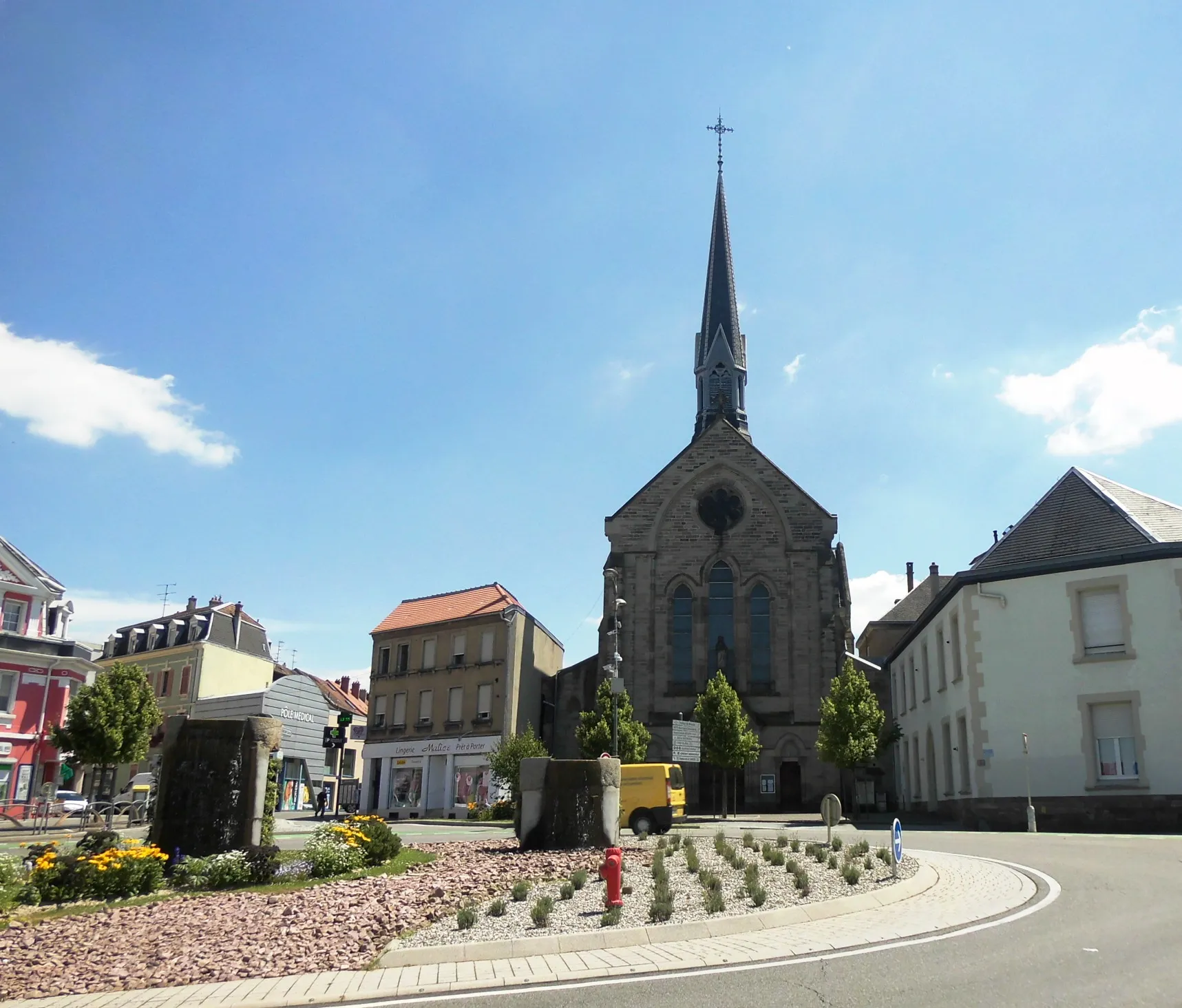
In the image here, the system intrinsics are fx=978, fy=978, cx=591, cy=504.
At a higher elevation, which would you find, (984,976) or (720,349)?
(720,349)

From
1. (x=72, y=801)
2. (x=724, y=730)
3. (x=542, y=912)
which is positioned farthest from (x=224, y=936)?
(x=72, y=801)

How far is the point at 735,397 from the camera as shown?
62.3m

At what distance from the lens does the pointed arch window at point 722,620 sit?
46750 millimetres

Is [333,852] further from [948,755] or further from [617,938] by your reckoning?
[948,755]

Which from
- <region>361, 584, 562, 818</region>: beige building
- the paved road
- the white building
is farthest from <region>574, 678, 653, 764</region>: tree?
the paved road

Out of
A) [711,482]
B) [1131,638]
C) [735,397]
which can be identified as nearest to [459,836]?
[1131,638]

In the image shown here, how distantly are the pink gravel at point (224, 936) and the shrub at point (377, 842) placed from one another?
7.00 feet

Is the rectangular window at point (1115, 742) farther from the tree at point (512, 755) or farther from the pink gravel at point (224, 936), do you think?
the tree at point (512, 755)

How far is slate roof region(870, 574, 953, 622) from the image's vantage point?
62000mm

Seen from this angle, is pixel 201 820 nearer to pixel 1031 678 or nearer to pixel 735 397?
pixel 1031 678

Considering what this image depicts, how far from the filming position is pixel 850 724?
36281 mm

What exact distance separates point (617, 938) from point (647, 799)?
14.8m

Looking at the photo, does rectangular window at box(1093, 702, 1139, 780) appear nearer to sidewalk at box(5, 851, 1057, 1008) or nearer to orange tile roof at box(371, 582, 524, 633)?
sidewalk at box(5, 851, 1057, 1008)

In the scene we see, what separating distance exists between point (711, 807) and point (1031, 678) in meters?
20.4
